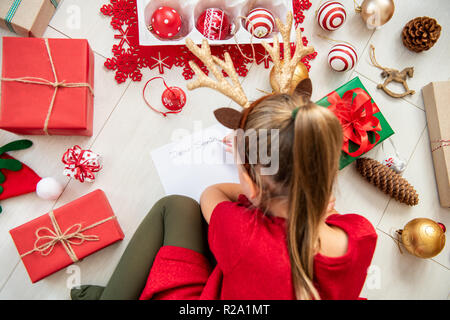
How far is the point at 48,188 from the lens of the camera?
810 mm

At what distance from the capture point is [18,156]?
0.86m

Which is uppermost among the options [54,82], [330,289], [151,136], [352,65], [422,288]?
[352,65]

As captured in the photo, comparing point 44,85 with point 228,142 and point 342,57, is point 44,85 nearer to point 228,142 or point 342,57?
point 228,142

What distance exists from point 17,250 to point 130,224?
289mm

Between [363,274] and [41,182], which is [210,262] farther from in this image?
A: [41,182]

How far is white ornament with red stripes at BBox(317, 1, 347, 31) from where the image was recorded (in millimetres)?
862

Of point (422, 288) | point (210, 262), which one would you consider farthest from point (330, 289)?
point (422, 288)

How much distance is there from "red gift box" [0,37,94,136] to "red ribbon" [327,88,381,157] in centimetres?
67

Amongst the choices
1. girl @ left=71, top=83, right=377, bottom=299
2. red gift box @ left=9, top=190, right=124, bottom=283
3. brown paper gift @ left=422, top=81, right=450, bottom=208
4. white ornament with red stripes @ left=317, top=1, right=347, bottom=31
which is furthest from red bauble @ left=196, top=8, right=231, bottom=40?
brown paper gift @ left=422, top=81, right=450, bottom=208

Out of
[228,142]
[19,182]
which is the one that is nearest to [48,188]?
[19,182]

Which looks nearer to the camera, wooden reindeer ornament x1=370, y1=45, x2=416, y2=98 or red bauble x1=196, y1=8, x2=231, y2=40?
red bauble x1=196, y1=8, x2=231, y2=40

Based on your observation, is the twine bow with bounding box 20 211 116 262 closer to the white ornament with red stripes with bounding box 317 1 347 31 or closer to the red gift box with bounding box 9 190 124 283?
the red gift box with bounding box 9 190 124 283

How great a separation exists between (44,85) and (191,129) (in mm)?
400

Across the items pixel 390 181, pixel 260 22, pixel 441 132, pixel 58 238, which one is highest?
pixel 260 22
